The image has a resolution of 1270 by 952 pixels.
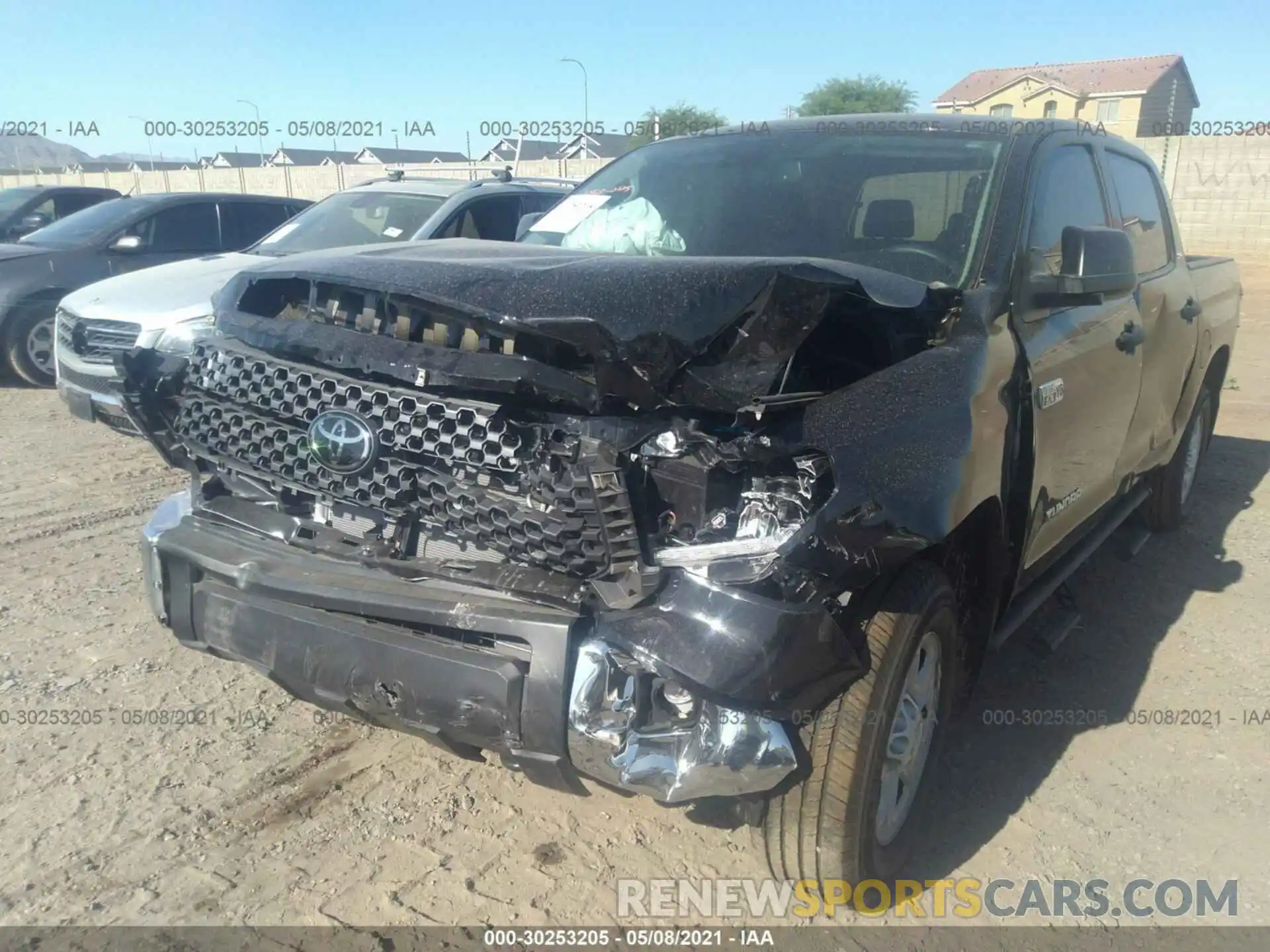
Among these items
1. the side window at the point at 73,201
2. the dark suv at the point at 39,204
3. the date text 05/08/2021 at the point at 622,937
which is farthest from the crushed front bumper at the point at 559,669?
the side window at the point at 73,201

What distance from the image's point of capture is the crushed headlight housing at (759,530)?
2.00 metres

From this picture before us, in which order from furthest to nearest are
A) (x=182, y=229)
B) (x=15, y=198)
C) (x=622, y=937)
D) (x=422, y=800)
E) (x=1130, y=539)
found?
(x=15, y=198), (x=182, y=229), (x=1130, y=539), (x=422, y=800), (x=622, y=937)

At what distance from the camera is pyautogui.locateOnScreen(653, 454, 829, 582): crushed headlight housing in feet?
6.56

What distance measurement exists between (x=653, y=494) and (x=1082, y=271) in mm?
1637

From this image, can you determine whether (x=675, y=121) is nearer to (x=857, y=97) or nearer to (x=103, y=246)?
(x=857, y=97)

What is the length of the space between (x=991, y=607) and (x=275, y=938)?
2.08m

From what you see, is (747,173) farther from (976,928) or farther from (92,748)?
(92,748)

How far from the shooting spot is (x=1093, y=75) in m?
49.1

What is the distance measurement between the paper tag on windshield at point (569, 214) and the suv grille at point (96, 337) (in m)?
3.35

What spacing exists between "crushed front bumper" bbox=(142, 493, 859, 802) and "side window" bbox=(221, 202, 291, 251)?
313 inches

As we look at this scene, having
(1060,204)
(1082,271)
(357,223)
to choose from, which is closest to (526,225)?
(1060,204)

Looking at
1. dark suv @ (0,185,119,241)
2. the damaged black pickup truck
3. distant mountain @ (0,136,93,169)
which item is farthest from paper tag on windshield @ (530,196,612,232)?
distant mountain @ (0,136,93,169)

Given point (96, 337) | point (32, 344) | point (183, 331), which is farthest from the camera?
point (32, 344)

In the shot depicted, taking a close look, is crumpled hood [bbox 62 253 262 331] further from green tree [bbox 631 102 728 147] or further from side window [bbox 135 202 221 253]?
green tree [bbox 631 102 728 147]
